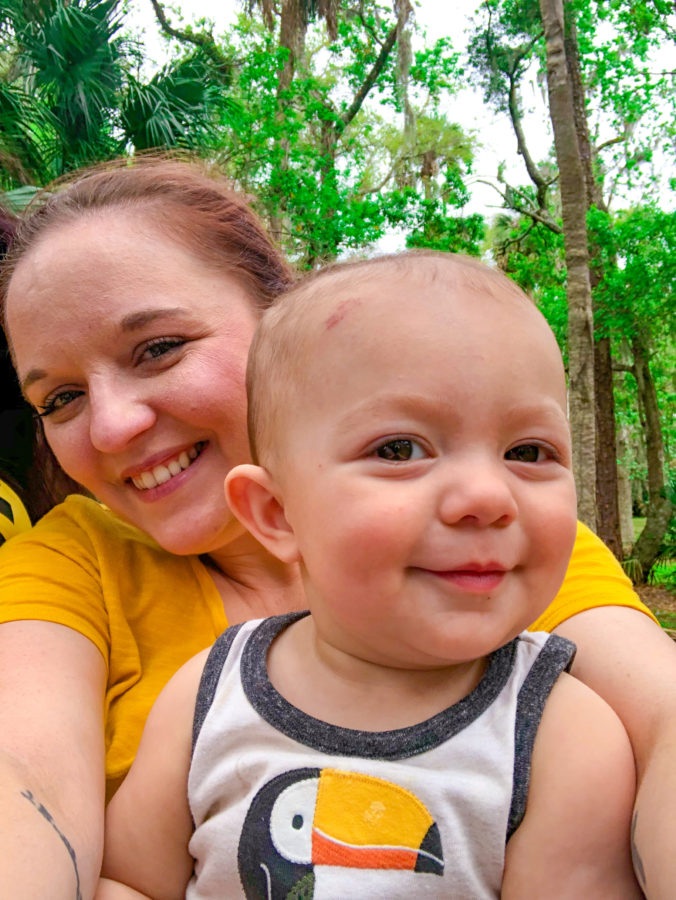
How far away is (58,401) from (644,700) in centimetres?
140

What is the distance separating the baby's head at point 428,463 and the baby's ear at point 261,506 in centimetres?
8

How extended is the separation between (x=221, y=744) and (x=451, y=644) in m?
0.42

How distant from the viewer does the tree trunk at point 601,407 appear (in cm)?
1252

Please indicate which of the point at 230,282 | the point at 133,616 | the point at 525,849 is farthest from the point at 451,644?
the point at 230,282

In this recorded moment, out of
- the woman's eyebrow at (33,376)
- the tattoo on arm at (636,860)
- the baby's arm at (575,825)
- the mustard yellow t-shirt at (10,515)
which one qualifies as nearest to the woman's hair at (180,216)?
the woman's eyebrow at (33,376)

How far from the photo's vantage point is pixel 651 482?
49.4 ft

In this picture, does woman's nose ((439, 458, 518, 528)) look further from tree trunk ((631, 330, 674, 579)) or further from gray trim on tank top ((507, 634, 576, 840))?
tree trunk ((631, 330, 674, 579))

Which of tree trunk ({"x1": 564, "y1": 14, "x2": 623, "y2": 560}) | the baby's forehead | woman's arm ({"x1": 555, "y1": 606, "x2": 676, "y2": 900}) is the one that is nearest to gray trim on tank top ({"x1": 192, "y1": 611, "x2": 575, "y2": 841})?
woman's arm ({"x1": 555, "y1": 606, "x2": 676, "y2": 900})

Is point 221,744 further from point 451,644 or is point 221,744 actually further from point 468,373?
point 468,373

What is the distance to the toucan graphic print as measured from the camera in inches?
39.3

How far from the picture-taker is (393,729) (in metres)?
1.07

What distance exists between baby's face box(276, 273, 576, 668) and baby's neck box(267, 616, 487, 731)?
4 cm

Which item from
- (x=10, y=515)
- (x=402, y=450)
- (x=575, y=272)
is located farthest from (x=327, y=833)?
(x=575, y=272)

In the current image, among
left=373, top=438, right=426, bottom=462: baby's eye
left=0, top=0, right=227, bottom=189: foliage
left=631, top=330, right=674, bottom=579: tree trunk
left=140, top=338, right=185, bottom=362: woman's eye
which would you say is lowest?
left=631, top=330, right=674, bottom=579: tree trunk
